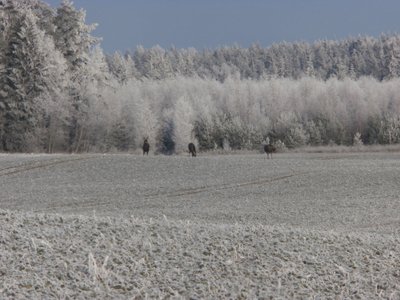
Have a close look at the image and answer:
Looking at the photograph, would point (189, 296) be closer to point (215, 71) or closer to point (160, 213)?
point (160, 213)

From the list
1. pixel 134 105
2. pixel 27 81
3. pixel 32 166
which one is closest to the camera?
pixel 32 166

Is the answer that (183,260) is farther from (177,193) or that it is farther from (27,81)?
(27,81)

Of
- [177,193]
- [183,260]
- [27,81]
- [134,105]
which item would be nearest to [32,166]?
[177,193]

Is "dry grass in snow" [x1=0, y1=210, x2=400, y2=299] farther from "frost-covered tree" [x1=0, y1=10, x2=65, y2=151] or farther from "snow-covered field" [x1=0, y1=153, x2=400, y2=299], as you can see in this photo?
"frost-covered tree" [x1=0, y1=10, x2=65, y2=151]

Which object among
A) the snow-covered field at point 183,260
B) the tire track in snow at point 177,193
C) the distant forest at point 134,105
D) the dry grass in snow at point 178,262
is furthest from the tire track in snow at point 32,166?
the dry grass in snow at point 178,262

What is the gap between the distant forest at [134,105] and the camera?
6294 cm

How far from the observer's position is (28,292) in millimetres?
7293

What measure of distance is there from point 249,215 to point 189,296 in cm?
1564

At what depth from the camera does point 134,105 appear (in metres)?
77.2

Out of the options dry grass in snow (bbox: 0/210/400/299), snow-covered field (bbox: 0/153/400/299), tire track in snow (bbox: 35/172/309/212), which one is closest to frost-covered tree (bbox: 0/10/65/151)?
tire track in snow (bbox: 35/172/309/212)

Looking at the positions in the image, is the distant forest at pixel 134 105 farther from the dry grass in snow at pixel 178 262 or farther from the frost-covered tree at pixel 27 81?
the dry grass in snow at pixel 178 262

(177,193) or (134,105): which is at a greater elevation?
(134,105)

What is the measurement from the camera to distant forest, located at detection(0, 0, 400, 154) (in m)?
62.9

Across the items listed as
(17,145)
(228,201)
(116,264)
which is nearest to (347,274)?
(116,264)
